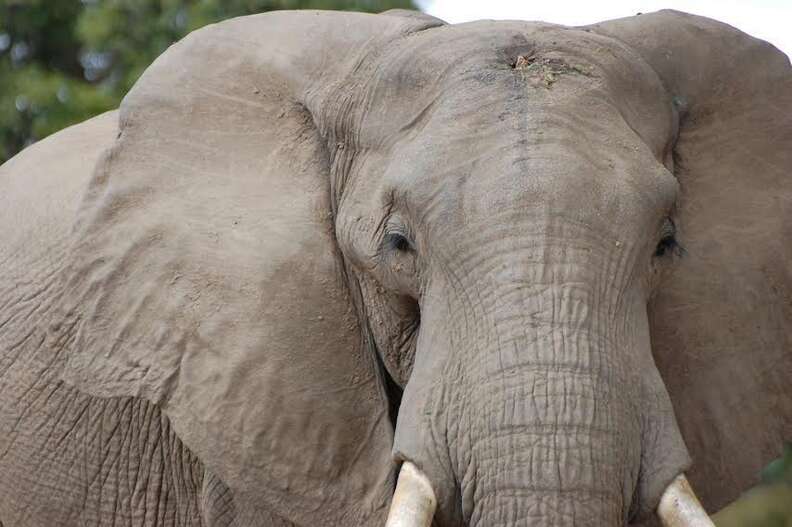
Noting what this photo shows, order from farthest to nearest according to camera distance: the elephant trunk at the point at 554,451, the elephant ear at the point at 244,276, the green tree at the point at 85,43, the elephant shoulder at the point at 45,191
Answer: the green tree at the point at 85,43 < the elephant shoulder at the point at 45,191 < the elephant ear at the point at 244,276 < the elephant trunk at the point at 554,451

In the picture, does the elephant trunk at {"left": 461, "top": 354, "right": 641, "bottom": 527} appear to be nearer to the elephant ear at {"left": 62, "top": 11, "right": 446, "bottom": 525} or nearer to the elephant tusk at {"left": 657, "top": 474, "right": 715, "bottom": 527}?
the elephant tusk at {"left": 657, "top": 474, "right": 715, "bottom": 527}

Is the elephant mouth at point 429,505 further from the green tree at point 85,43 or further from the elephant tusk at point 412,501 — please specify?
the green tree at point 85,43

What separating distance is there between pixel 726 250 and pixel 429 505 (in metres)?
1.24

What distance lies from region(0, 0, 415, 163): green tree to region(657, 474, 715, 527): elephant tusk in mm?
6739

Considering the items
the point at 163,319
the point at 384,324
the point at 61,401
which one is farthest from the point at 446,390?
the point at 61,401

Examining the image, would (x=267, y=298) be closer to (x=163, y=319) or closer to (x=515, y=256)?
(x=163, y=319)

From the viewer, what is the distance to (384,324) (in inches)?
183

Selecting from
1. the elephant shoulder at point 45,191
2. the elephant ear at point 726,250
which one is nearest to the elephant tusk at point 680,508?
the elephant ear at point 726,250

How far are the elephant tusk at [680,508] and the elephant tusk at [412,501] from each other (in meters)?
0.47

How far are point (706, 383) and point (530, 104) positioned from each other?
3.06 feet

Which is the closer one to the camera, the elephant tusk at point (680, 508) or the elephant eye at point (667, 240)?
the elephant tusk at point (680, 508)

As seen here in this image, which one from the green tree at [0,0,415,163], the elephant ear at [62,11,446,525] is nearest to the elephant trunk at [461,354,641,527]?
the elephant ear at [62,11,446,525]

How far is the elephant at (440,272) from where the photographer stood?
4066 millimetres

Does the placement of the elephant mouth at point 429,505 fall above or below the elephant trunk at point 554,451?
below
